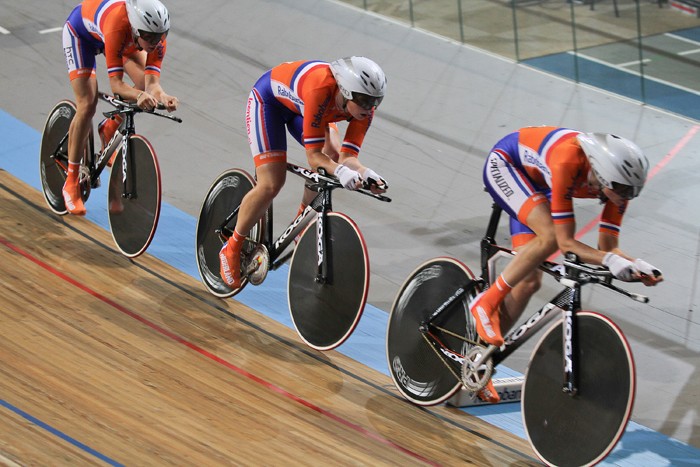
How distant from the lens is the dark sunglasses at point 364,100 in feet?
14.9

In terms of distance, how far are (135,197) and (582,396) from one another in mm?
2791

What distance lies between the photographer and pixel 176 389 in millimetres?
4637

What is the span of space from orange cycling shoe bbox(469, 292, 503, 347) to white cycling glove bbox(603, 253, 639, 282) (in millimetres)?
680

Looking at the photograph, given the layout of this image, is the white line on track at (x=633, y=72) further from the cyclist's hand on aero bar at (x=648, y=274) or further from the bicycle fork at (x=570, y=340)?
the cyclist's hand on aero bar at (x=648, y=274)

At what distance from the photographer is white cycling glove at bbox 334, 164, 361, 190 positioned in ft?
14.8

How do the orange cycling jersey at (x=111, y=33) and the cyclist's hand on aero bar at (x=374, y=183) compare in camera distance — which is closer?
the cyclist's hand on aero bar at (x=374, y=183)

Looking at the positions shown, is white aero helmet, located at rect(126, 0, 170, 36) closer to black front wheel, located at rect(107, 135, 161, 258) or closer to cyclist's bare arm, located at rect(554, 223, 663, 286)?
black front wheel, located at rect(107, 135, 161, 258)

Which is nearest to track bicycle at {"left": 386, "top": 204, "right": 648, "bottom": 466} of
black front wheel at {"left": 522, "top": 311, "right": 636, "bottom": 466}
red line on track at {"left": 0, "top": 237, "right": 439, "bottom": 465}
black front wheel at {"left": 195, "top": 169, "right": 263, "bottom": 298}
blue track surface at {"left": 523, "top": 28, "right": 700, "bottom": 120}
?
black front wheel at {"left": 522, "top": 311, "right": 636, "bottom": 466}

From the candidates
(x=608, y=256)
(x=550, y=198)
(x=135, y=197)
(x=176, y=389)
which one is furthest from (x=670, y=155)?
(x=176, y=389)

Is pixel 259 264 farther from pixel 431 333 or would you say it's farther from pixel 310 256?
pixel 431 333

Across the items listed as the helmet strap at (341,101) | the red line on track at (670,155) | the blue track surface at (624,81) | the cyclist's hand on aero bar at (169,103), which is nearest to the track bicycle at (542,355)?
the helmet strap at (341,101)

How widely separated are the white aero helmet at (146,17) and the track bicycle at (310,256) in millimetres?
802

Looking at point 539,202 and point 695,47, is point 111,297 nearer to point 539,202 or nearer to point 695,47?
point 539,202

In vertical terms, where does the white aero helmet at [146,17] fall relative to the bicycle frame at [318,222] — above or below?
above
